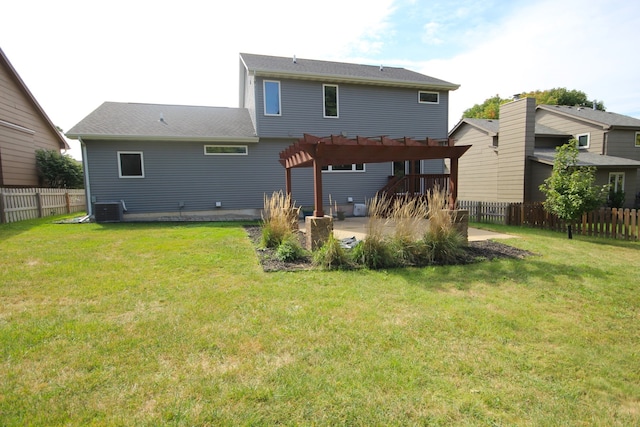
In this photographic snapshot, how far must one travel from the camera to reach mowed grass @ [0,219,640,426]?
2047mm

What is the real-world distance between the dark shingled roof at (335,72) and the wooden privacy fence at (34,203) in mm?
9337

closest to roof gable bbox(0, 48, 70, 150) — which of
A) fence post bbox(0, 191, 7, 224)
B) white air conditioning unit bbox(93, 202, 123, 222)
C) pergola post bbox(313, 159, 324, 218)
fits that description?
fence post bbox(0, 191, 7, 224)

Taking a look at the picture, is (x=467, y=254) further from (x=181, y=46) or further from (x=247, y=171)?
(x=181, y=46)

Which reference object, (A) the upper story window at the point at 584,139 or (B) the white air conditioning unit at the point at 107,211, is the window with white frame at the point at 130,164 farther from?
(A) the upper story window at the point at 584,139

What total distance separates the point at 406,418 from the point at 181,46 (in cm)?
1118

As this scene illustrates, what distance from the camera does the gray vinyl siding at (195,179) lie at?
36.8 feet

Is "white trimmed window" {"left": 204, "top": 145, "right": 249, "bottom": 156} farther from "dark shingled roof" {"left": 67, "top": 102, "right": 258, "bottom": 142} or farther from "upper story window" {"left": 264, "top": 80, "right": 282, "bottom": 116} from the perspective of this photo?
"upper story window" {"left": 264, "top": 80, "right": 282, "bottom": 116}

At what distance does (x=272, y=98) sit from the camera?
1238 cm

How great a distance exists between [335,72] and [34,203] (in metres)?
13.0

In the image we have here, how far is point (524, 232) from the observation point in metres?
9.02

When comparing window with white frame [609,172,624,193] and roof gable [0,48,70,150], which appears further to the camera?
window with white frame [609,172,624,193]

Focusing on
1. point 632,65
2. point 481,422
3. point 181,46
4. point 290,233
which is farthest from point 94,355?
point 632,65

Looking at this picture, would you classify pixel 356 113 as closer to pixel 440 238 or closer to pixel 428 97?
pixel 428 97

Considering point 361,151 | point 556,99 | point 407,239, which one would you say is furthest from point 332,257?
point 556,99
